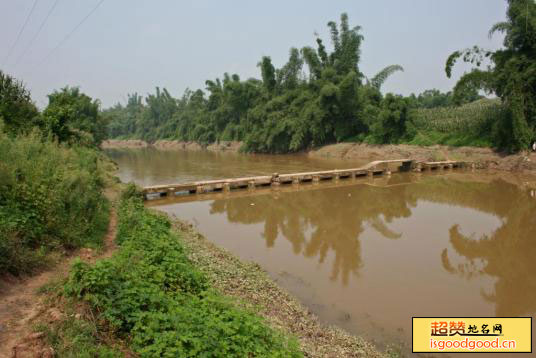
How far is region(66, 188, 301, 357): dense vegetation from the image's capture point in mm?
3336

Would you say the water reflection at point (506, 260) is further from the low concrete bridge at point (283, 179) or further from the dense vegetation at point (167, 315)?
the low concrete bridge at point (283, 179)

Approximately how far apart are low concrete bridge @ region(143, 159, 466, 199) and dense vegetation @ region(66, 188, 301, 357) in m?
11.2

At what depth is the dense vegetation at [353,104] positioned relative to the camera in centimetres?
2105

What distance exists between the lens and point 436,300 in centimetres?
621

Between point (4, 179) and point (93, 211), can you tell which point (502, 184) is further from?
point (4, 179)

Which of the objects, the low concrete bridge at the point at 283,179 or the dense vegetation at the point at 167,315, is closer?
the dense vegetation at the point at 167,315

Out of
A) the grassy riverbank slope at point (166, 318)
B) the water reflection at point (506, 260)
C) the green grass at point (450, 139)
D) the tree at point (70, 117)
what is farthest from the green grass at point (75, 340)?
the green grass at point (450, 139)

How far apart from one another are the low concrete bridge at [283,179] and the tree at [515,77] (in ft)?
10.9

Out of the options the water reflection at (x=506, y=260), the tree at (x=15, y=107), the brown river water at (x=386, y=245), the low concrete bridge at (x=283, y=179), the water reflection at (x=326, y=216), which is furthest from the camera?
the low concrete bridge at (x=283, y=179)

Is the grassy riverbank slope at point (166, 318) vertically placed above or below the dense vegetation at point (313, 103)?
below

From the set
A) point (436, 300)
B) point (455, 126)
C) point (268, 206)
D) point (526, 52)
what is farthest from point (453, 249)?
point (455, 126)

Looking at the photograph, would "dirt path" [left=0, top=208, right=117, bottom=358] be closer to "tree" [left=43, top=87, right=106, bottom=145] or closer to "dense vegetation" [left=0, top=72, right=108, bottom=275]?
"dense vegetation" [left=0, top=72, right=108, bottom=275]

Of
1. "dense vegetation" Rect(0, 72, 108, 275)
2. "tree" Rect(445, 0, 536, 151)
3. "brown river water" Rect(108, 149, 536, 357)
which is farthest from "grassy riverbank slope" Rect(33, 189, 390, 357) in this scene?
"tree" Rect(445, 0, 536, 151)

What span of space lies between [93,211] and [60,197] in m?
1.20
